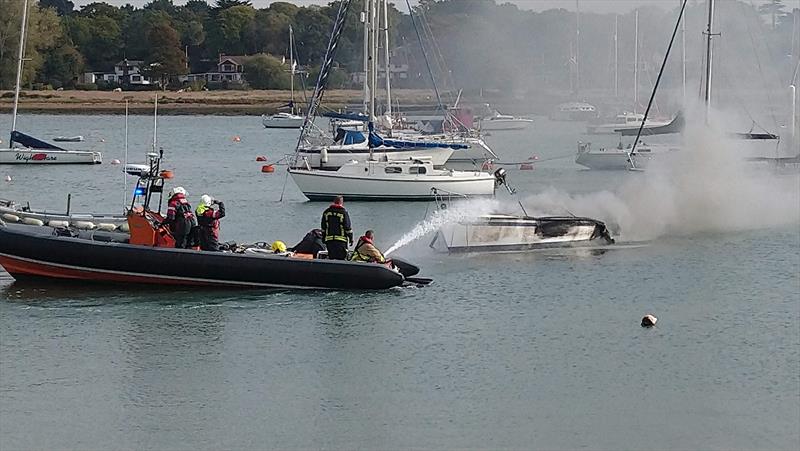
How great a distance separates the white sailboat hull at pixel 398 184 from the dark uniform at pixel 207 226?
1862 centimetres

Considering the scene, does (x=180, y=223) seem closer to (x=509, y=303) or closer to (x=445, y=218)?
(x=509, y=303)

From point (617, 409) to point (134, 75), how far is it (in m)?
155

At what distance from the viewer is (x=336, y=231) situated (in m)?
29.1

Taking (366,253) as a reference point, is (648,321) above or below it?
below

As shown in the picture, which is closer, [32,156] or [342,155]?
[342,155]

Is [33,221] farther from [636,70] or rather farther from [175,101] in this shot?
[175,101]

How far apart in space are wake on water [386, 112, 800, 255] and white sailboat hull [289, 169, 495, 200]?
11.3 feet

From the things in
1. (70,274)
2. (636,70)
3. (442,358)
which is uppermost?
(636,70)

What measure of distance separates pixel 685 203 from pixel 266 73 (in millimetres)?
125637

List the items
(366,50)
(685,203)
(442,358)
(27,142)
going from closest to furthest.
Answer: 1. (442,358)
2. (685,203)
3. (366,50)
4. (27,142)

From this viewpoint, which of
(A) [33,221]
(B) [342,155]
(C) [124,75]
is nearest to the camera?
(A) [33,221]

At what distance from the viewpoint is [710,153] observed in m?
47.1

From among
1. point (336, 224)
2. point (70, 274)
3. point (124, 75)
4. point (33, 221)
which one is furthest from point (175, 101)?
point (336, 224)

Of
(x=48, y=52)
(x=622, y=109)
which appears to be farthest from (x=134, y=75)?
(x=622, y=109)
